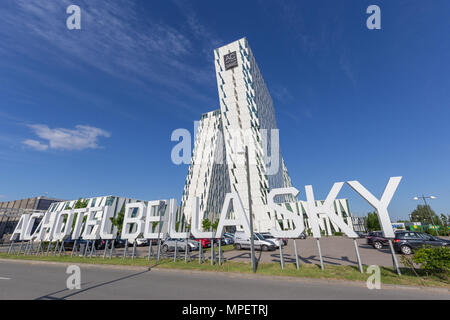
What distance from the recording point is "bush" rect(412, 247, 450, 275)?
814 centimetres

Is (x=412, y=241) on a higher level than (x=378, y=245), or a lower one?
higher

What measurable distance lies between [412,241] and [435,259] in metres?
7.84

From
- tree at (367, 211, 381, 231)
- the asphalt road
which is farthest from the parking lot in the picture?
tree at (367, 211, 381, 231)

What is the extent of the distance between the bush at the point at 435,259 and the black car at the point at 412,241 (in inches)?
284

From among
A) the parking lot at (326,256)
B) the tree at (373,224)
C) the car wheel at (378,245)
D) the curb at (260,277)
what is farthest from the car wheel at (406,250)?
the tree at (373,224)

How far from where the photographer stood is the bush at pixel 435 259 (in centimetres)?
814

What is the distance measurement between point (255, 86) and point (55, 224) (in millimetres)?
50871

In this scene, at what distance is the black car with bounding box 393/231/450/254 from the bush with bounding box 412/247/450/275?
23.7 ft

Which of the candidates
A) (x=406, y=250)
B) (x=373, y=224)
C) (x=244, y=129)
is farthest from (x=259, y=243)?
(x=373, y=224)

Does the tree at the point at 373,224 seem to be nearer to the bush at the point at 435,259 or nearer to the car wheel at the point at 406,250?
the car wheel at the point at 406,250

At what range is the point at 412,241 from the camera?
14367 millimetres

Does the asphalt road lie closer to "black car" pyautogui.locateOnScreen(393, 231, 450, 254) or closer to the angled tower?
"black car" pyautogui.locateOnScreen(393, 231, 450, 254)

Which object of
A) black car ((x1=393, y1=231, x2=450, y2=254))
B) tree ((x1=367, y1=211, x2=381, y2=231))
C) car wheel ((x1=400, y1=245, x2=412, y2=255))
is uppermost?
tree ((x1=367, y1=211, x2=381, y2=231))

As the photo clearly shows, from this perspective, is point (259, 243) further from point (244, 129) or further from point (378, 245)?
point (244, 129)
